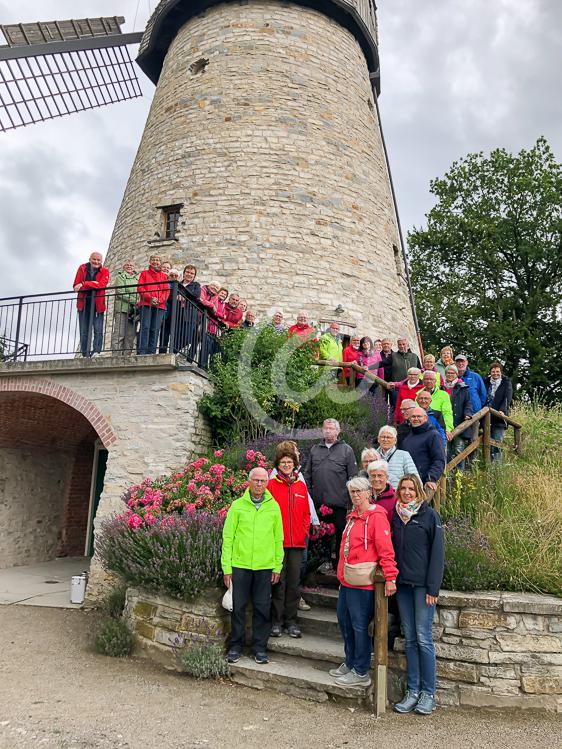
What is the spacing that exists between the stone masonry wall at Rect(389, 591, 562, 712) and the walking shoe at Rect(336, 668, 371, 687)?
9.2 inches

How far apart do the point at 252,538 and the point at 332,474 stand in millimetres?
1105

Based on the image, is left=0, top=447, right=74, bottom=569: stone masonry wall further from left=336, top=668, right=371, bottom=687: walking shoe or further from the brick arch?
left=336, top=668, right=371, bottom=687: walking shoe

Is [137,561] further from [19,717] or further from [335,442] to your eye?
[335,442]

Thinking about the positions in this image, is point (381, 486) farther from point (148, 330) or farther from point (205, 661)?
point (148, 330)

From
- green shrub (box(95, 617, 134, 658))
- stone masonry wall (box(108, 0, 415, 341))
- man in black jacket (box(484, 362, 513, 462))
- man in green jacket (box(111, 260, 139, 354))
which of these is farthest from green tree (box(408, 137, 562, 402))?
green shrub (box(95, 617, 134, 658))

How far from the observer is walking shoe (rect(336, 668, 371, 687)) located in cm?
458

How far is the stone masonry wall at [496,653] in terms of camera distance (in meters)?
4.60

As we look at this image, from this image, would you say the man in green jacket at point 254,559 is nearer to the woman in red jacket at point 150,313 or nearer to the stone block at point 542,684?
the stone block at point 542,684

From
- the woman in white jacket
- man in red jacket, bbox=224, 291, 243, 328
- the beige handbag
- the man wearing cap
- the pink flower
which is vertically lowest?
the beige handbag

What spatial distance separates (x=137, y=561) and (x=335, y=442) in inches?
89.6

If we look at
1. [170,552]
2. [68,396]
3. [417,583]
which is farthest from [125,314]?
[417,583]

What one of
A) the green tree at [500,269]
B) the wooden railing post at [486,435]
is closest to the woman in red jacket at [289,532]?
the wooden railing post at [486,435]

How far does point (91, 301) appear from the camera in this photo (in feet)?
28.0

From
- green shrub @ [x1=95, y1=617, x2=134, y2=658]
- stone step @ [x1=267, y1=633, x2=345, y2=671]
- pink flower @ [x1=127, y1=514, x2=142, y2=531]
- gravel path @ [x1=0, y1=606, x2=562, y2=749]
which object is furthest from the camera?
pink flower @ [x1=127, y1=514, x2=142, y2=531]
